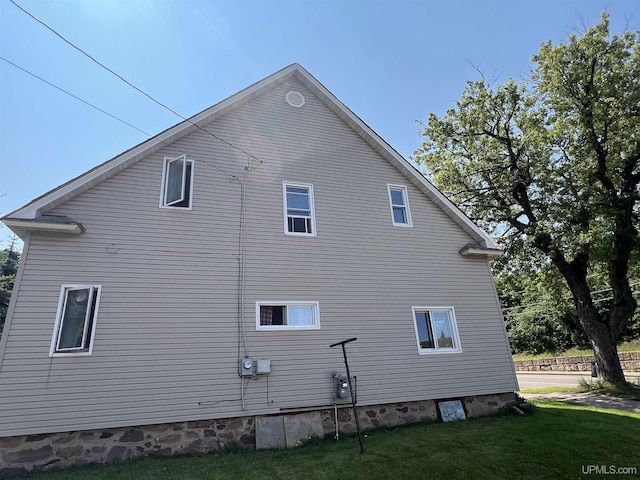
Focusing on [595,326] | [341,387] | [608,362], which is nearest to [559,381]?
[608,362]

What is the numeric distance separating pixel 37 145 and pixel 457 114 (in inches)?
635

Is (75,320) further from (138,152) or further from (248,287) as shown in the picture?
(138,152)

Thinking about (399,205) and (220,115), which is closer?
(220,115)

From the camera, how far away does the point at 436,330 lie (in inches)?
365

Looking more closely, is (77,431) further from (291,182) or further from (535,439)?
(535,439)

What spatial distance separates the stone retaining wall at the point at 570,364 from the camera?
70.3 ft

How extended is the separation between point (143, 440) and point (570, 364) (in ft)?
92.6

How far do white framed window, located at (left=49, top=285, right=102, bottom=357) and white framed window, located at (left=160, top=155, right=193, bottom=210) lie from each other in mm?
2355

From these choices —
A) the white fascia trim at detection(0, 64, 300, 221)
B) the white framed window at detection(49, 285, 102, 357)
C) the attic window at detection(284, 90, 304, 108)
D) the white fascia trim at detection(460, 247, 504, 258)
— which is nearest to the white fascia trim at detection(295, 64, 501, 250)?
the white fascia trim at detection(460, 247, 504, 258)

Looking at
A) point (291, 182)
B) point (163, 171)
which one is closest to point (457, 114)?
point (291, 182)

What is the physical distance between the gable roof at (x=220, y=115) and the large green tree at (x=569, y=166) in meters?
5.32

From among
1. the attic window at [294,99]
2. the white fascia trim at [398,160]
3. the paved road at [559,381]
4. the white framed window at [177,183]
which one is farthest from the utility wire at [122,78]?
the paved road at [559,381]

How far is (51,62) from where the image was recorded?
675 centimetres

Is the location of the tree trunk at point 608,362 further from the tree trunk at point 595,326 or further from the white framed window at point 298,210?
the white framed window at point 298,210
